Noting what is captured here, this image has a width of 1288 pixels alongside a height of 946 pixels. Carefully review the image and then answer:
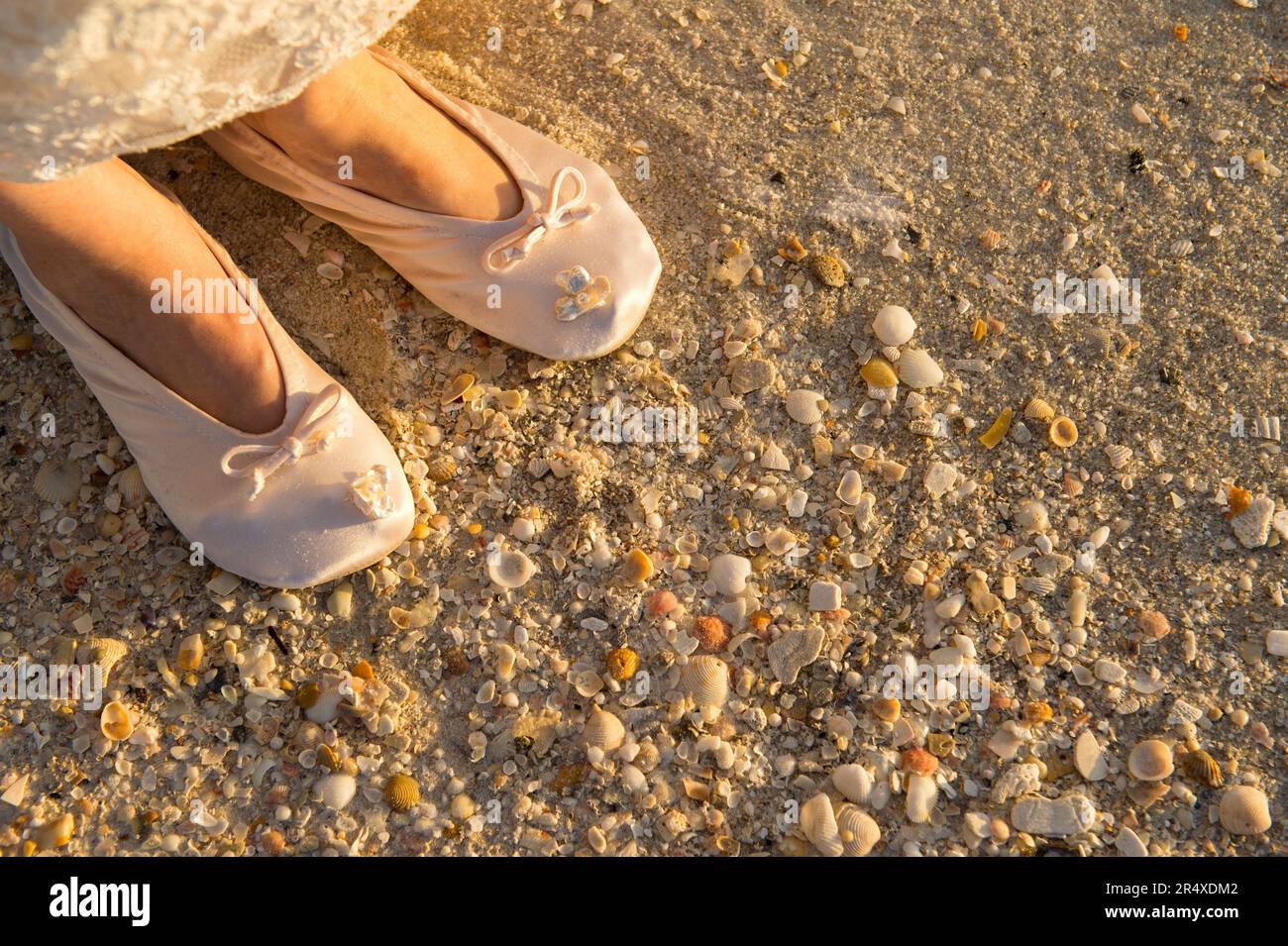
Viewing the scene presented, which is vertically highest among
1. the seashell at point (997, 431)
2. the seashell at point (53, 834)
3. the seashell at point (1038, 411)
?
the seashell at point (1038, 411)

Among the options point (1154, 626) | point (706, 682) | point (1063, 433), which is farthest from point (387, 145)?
point (1154, 626)

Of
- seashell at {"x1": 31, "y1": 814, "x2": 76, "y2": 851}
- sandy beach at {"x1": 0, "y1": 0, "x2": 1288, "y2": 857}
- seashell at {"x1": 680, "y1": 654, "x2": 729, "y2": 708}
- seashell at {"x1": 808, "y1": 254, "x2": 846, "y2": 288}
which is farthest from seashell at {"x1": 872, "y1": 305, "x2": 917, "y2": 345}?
seashell at {"x1": 31, "y1": 814, "x2": 76, "y2": 851}

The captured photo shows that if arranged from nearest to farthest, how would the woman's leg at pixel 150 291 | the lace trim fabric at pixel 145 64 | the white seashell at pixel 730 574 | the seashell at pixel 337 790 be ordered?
the lace trim fabric at pixel 145 64 → the woman's leg at pixel 150 291 → the seashell at pixel 337 790 → the white seashell at pixel 730 574

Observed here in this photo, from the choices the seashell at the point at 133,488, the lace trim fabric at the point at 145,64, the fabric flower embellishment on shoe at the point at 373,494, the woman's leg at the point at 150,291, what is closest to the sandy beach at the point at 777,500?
the seashell at the point at 133,488

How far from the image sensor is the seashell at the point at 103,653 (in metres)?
1.63

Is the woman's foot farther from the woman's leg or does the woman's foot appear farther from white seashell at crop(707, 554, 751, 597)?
white seashell at crop(707, 554, 751, 597)

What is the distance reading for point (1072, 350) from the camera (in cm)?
183

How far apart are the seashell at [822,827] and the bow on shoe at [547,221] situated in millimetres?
1095

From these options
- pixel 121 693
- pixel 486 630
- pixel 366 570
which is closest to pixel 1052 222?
pixel 486 630

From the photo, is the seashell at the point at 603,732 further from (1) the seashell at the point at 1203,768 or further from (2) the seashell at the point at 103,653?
(1) the seashell at the point at 1203,768

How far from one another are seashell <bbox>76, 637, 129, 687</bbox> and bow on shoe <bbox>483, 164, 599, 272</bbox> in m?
0.94

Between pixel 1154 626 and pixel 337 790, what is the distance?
145cm

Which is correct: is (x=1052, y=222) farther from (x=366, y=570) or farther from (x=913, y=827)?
(x=366, y=570)

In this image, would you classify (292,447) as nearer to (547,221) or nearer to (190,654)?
(190,654)
